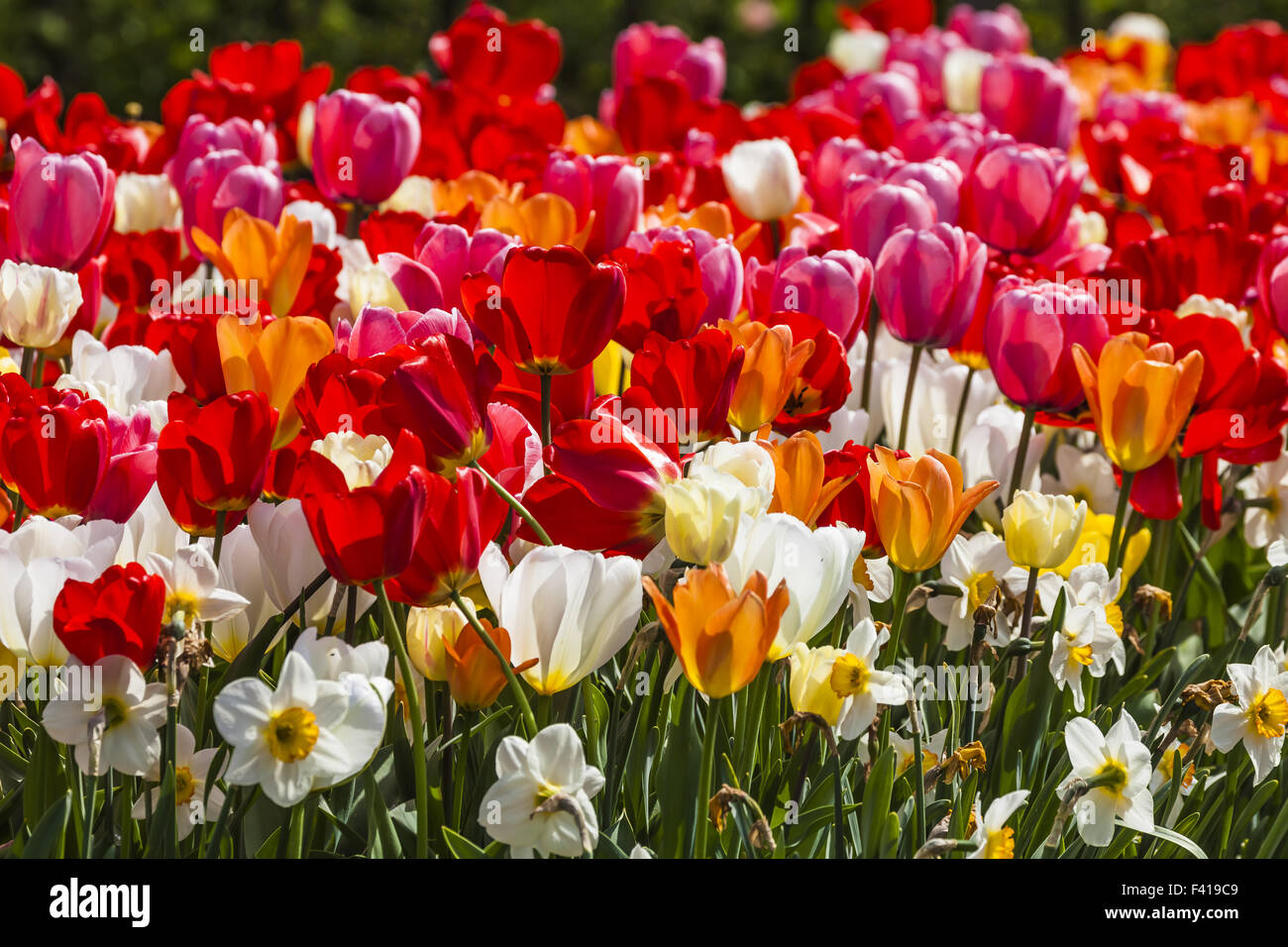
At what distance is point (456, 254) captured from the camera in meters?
2.02

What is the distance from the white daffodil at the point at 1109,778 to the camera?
1.44 meters

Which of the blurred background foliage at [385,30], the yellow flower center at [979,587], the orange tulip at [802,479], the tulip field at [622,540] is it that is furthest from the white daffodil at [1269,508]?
the blurred background foliage at [385,30]

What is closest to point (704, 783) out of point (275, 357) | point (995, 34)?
point (275, 357)

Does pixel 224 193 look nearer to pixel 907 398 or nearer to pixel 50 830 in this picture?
pixel 907 398

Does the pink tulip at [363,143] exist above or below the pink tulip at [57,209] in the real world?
above

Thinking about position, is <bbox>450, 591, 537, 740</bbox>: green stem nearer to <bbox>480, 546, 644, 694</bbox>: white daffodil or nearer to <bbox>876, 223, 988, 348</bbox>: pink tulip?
<bbox>480, 546, 644, 694</bbox>: white daffodil

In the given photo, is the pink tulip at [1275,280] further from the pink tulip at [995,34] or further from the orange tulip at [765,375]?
the pink tulip at [995,34]

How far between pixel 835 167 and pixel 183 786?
191 cm

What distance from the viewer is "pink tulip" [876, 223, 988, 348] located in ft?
6.68

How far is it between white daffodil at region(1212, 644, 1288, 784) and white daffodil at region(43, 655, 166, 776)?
107 centimetres

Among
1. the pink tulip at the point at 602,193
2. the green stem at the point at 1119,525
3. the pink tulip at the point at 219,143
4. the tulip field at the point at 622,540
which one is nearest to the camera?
the tulip field at the point at 622,540

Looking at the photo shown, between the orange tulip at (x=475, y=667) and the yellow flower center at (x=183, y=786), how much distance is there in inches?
10.1

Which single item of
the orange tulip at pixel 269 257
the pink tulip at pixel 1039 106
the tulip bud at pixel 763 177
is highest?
the pink tulip at pixel 1039 106
